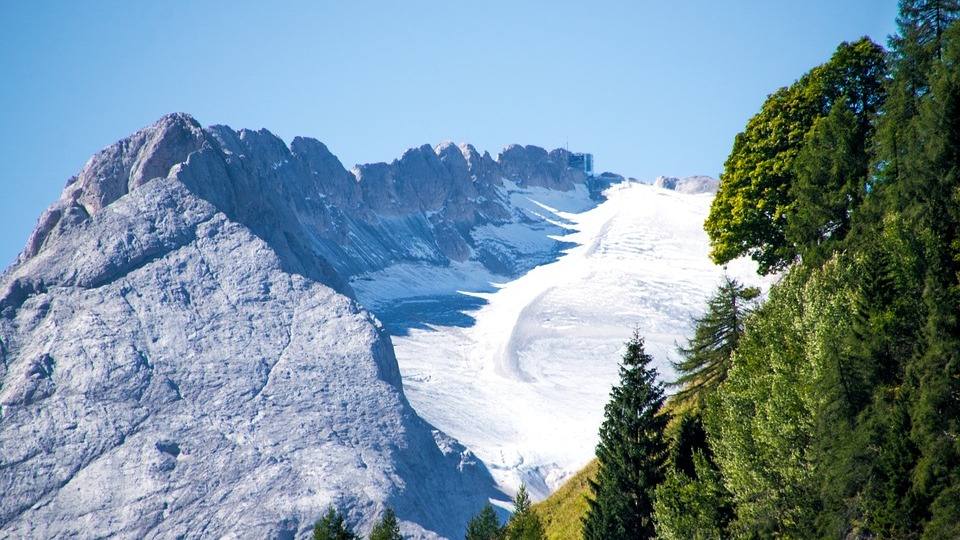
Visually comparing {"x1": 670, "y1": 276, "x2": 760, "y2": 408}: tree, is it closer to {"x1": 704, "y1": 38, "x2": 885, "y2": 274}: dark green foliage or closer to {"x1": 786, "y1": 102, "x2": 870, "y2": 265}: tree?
{"x1": 786, "y1": 102, "x2": 870, "y2": 265}: tree

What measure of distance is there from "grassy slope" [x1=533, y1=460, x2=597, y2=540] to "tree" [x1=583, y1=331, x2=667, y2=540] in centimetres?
536

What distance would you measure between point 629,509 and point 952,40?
22.9 m

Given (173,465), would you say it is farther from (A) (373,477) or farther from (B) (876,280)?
(B) (876,280)

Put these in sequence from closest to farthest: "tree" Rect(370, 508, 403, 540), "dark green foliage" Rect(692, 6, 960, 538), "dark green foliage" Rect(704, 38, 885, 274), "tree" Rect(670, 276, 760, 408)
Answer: "dark green foliage" Rect(692, 6, 960, 538), "tree" Rect(670, 276, 760, 408), "dark green foliage" Rect(704, 38, 885, 274), "tree" Rect(370, 508, 403, 540)

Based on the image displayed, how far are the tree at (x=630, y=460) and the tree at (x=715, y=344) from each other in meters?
5.78

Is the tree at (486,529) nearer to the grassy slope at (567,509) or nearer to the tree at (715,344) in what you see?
the grassy slope at (567,509)

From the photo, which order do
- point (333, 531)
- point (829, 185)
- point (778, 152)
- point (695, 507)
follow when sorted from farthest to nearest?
point (333, 531) → point (778, 152) → point (829, 185) → point (695, 507)

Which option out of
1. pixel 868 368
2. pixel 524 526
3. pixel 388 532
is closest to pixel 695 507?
pixel 868 368

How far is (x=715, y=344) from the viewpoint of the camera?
51.6 m

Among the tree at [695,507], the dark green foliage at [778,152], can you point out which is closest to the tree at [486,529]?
the tree at [695,507]

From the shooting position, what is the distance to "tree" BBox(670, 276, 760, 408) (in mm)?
50625

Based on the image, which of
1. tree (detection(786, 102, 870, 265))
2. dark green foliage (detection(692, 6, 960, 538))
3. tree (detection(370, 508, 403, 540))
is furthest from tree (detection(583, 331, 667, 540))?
tree (detection(370, 508, 403, 540))

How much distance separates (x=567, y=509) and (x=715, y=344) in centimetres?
1013

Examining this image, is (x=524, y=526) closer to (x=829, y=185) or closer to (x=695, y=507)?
(x=695, y=507)
